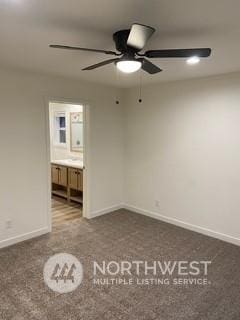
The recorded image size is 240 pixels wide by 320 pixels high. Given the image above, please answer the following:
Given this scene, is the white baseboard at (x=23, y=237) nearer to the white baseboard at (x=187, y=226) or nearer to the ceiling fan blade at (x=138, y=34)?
the white baseboard at (x=187, y=226)

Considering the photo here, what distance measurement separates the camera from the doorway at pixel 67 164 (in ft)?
16.7

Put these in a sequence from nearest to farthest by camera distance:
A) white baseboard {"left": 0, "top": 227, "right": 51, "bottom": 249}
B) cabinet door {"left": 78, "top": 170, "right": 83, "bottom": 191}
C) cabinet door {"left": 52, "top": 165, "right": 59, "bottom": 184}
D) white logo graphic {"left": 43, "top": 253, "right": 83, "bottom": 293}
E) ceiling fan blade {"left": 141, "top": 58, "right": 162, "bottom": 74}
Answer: ceiling fan blade {"left": 141, "top": 58, "right": 162, "bottom": 74} < white logo graphic {"left": 43, "top": 253, "right": 83, "bottom": 293} < white baseboard {"left": 0, "top": 227, "right": 51, "bottom": 249} < cabinet door {"left": 78, "top": 170, "right": 83, "bottom": 191} < cabinet door {"left": 52, "top": 165, "right": 59, "bottom": 184}

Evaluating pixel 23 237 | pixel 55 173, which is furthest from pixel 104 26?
pixel 55 173

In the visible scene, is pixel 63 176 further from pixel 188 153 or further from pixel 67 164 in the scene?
pixel 188 153

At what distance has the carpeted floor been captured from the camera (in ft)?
7.70

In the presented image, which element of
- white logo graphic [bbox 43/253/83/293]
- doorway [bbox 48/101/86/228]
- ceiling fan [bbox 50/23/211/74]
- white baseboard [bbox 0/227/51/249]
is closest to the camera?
ceiling fan [bbox 50/23/211/74]

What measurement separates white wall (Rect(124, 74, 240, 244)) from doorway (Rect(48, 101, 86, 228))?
1.12m

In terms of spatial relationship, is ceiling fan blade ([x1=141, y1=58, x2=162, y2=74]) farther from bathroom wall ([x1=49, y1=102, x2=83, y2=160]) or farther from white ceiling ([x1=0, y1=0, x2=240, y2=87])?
bathroom wall ([x1=49, y1=102, x2=83, y2=160])

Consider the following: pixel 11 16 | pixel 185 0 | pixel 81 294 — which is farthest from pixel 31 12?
pixel 81 294

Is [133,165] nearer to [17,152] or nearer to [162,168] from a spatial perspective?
[162,168]

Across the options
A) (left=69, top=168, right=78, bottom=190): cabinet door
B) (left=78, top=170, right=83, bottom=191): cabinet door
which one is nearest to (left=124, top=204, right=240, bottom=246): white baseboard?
(left=78, top=170, right=83, bottom=191): cabinet door

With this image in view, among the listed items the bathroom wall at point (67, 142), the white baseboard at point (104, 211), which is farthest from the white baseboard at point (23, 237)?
the bathroom wall at point (67, 142)

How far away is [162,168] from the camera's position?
4.54 meters

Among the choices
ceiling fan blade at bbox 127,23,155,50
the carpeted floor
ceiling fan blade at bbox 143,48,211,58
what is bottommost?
the carpeted floor
